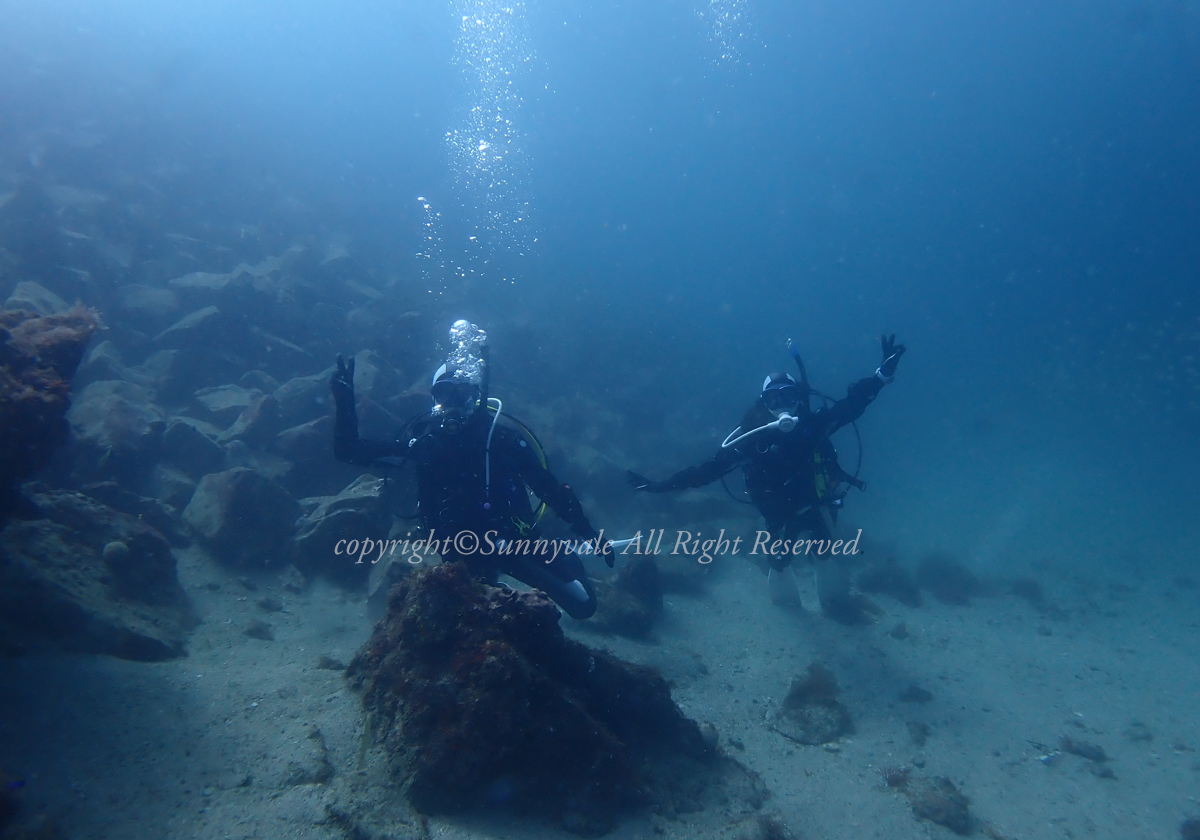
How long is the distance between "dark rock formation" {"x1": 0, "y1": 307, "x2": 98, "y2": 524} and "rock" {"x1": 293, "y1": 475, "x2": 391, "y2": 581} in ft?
10.7

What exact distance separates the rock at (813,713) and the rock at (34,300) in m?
14.4

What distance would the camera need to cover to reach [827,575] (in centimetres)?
984

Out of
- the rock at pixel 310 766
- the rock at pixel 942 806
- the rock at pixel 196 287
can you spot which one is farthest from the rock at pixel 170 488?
the rock at pixel 942 806

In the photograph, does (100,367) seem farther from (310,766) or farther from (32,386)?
(310,766)

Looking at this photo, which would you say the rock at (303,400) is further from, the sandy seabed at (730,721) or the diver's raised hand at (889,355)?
the diver's raised hand at (889,355)

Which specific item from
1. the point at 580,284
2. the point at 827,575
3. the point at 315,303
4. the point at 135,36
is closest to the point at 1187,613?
the point at 827,575

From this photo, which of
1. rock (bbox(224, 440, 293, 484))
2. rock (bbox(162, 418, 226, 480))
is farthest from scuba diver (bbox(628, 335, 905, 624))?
rock (bbox(162, 418, 226, 480))

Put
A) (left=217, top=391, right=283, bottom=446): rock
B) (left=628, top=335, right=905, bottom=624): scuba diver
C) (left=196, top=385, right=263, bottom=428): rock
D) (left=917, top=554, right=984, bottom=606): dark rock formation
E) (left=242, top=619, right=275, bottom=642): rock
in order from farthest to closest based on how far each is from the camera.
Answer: (left=917, top=554, right=984, bottom=606): dark rock formation < (left=196, top=385, right=263, bottom=428): rock < (left=217, top=391, right=283, bottom=446): rock < (left=628, top=335, right=905, bottom=624): scuba diver < (left=242, top=619, right=275, bottom=642): rock

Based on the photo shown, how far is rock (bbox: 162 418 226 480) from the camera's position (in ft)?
28.7


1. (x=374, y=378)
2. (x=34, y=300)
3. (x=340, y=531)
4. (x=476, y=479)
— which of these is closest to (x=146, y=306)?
(x=34, y=300)

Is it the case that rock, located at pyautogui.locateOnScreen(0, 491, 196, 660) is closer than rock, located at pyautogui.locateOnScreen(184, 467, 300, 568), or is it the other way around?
rock, located at pyautogui.locateOnScreen(0, 491, 196, 660)

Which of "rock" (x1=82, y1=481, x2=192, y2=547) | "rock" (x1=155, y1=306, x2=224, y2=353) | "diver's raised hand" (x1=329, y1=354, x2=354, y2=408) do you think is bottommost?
"rock" (x1=82, y1=481, x2=192, y2=547)

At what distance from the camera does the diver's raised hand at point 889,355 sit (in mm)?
7629

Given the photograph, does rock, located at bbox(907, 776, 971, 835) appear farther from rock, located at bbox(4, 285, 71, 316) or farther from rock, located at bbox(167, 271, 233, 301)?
rock, located at bbox(167, 271, 233, 301)
